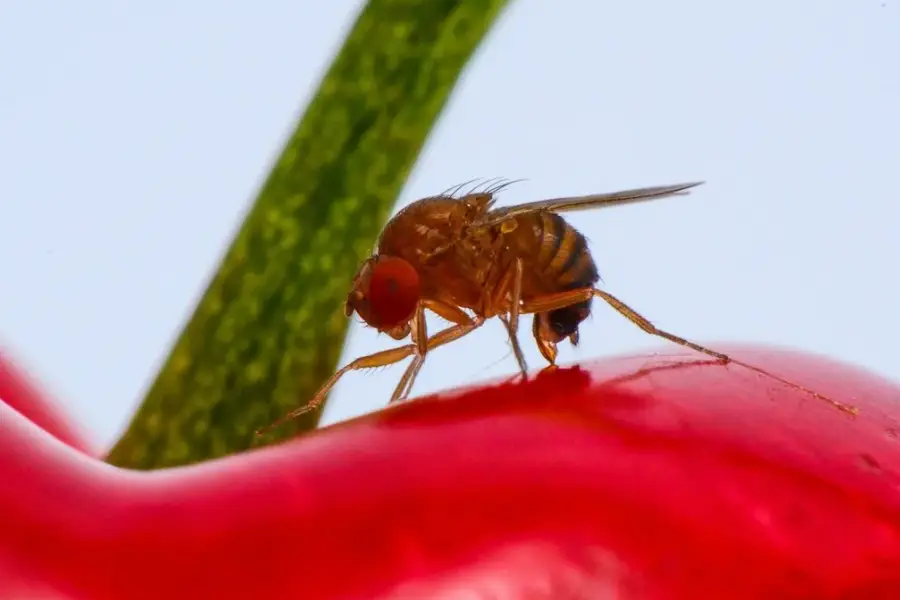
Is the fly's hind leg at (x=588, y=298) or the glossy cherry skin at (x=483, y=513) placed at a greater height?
the glossy cherry skin at (x=483, y=513)

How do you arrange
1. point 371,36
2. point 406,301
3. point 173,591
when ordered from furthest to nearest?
point 406,301
point 371,36
point 173,591

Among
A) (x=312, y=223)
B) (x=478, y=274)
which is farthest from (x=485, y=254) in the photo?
(x=312, y=223)

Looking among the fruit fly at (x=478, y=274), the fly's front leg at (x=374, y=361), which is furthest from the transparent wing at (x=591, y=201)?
the fly's front leg at (x=374, y=361)

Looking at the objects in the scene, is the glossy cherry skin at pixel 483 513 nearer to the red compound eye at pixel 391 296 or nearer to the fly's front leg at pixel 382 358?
the fly's front leg at pixel 382 358

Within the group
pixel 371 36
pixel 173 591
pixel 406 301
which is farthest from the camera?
pixel 406 301

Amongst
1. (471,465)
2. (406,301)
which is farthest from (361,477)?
(406,301)

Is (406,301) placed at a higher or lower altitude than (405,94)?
lower

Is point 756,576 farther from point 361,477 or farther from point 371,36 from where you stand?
point 371,36
